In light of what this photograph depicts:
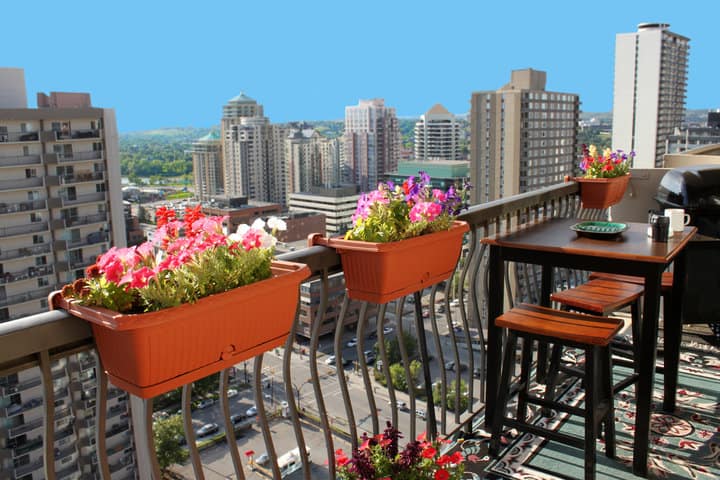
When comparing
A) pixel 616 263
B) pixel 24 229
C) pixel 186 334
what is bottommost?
pixel 24 229

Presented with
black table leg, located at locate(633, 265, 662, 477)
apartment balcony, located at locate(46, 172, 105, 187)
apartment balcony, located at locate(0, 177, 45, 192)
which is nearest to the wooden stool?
black table leg, located at locate(633, 265, 662, 477)

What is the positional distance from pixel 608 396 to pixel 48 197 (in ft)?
53.6

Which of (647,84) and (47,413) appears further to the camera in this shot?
(647,84)

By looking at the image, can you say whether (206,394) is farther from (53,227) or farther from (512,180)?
(512,180)

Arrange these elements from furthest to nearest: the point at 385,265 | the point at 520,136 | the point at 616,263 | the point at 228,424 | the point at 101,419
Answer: the point at 520,136
the point at 616,263
the point at 385,265
the point at 228,424
the point at 101,419

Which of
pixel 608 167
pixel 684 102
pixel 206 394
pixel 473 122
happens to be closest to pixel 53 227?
pixel 206 394

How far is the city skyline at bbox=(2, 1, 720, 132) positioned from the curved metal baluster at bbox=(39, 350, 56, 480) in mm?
23610

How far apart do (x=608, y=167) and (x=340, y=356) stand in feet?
10.5

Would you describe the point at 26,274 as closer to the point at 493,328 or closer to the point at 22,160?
the point at 22,160

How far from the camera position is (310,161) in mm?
48906

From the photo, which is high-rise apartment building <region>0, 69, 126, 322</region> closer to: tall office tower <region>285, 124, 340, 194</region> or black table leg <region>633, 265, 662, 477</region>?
black table leg <region>633, 265, 662, 477</region>

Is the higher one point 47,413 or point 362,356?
point 47,413

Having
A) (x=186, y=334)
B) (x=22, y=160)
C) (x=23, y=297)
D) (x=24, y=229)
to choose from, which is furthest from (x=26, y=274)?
(x=186, y=334)

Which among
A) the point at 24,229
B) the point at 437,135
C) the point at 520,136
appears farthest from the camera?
the point at 437,135
